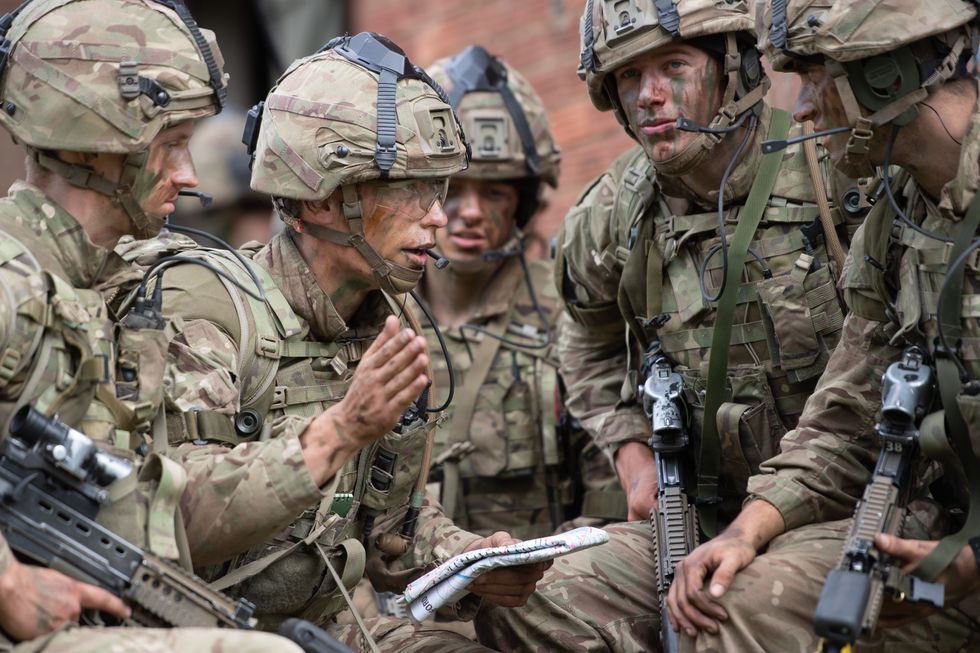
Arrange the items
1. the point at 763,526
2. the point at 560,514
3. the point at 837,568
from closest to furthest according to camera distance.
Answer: the point at 837,568 → the point at 763,526 → the point at 560,514

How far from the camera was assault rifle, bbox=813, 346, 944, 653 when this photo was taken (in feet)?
12.3

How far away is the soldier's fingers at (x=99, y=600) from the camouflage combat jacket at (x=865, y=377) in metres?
2.01

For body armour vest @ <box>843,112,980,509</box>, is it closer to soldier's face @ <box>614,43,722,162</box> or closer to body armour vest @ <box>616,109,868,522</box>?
body armour vest @ <box>616,109,868,522</box>

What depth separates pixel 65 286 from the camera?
3.88 metres

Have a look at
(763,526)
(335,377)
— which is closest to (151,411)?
(335,377)

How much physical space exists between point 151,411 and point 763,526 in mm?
1891

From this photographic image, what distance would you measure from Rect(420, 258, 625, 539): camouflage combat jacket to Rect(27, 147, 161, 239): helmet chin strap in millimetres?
3129

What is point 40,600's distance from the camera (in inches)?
141

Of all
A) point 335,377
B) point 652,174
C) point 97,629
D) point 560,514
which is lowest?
point 560,514

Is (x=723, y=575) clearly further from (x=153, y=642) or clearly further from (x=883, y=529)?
(x=153, y=642)

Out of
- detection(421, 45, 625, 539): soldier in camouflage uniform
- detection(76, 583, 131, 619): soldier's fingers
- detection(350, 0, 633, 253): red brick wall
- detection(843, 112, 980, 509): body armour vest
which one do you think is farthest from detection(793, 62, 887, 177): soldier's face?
detection(350, 0, 633, 253): red brick wall

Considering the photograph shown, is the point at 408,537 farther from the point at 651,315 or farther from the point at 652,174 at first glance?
the point at 652,174

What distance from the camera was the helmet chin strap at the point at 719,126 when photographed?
5234mm

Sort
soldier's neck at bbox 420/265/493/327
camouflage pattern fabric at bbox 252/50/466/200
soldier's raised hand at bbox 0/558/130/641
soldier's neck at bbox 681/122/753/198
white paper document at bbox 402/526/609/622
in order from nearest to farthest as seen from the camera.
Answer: soldier's raised hand at bbox 0/558/130/641 < white paper document at bbox 402/526/609/622 < camouflage pattern fabric at bbox 252/50/466/200 < soldier's neck at bbox 681/122/753/198 < soldier's neck at bbox 420/265/493/327
